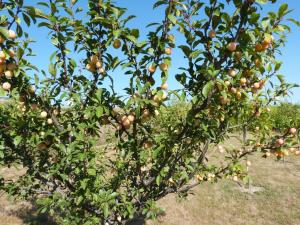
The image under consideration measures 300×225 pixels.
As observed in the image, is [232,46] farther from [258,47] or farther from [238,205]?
[238,205]

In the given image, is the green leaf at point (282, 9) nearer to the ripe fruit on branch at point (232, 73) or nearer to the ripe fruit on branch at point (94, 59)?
the ripe fruit on branch at point (232, 73)

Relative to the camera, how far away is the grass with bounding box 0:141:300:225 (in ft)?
22.7

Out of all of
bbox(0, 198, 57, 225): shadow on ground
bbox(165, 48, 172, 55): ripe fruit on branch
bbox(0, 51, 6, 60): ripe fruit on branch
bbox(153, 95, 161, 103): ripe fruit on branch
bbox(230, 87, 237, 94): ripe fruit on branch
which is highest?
bbox(165, 48, 172, 55): ripe fruit on branch

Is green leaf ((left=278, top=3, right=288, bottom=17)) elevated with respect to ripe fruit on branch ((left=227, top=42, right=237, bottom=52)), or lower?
elevated

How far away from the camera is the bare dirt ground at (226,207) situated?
693 cm

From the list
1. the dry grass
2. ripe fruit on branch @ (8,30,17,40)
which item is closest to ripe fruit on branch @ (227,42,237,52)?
ripe fruit on branch @ (8,30,17,40)

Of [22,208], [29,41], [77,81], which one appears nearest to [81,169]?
[77,81]

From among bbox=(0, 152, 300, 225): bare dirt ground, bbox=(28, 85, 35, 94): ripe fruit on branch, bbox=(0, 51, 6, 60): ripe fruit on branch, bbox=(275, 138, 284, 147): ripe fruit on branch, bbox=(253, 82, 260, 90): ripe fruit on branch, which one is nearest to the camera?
bbox=(0, 51, 6, 60): ripe fruit on branch

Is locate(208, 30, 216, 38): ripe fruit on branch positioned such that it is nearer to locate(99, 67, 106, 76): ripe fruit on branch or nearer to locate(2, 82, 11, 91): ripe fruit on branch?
locate(99, 67, 106, 76): ripe fruit on branch

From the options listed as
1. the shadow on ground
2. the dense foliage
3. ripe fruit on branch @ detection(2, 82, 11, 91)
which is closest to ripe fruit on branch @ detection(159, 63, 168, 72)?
the dense foliage

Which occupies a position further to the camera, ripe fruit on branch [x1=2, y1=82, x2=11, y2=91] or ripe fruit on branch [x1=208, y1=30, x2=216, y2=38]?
ripe fruit on branch [x1=208, y1=30, x2=216, y2=38]

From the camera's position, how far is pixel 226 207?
773 centimetres

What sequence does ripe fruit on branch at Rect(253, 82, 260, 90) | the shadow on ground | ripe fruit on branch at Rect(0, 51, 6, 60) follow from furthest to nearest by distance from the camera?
the shadow on ground, ripe fruit on branch at Rect(253, 82, 260, 90), ripe fruit on branch at Rect(0, 51, 6, 60)

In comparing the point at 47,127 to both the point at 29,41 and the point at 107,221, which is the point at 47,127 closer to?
the point at 29,41
